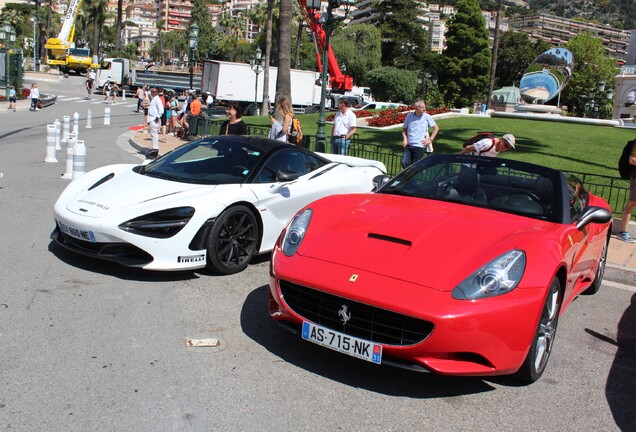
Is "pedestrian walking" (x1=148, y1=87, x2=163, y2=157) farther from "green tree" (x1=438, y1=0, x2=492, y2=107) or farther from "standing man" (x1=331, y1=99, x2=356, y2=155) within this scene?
"green tree" (x1=438, y1=0, x2=492, y2=107)

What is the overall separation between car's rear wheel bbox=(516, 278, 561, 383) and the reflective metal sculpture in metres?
40.1

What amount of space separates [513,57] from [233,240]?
95772mm

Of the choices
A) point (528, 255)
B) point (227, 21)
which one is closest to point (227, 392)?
point (528, 255)

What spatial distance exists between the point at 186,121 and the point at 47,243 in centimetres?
1438

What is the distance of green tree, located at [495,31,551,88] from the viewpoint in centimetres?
9262

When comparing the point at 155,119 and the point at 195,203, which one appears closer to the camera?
the point at 195,203

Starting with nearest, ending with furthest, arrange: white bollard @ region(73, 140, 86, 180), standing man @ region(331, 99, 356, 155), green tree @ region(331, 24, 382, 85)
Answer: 1. white bollard @ region(73, 140, 86, 180)
2. standing man @ region(331, 99, 356, 155)
3. green tree @ region(331, 24, 382, 85)

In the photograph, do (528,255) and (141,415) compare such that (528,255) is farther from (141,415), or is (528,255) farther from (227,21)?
(227,21)

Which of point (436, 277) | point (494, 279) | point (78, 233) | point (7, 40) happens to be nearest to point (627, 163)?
point (494, 279)

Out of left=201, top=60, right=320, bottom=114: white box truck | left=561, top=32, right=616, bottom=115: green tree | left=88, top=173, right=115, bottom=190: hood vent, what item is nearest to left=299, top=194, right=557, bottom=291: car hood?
left=88, top=173, right=115, bottom=190: hood vent

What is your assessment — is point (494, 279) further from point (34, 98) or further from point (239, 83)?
point (239, 83)

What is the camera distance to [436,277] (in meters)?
3.70

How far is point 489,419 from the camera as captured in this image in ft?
11.7

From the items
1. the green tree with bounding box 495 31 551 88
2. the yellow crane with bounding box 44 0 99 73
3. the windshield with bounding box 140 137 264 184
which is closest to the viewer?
the windshield with bounding box 140 137 264 184
